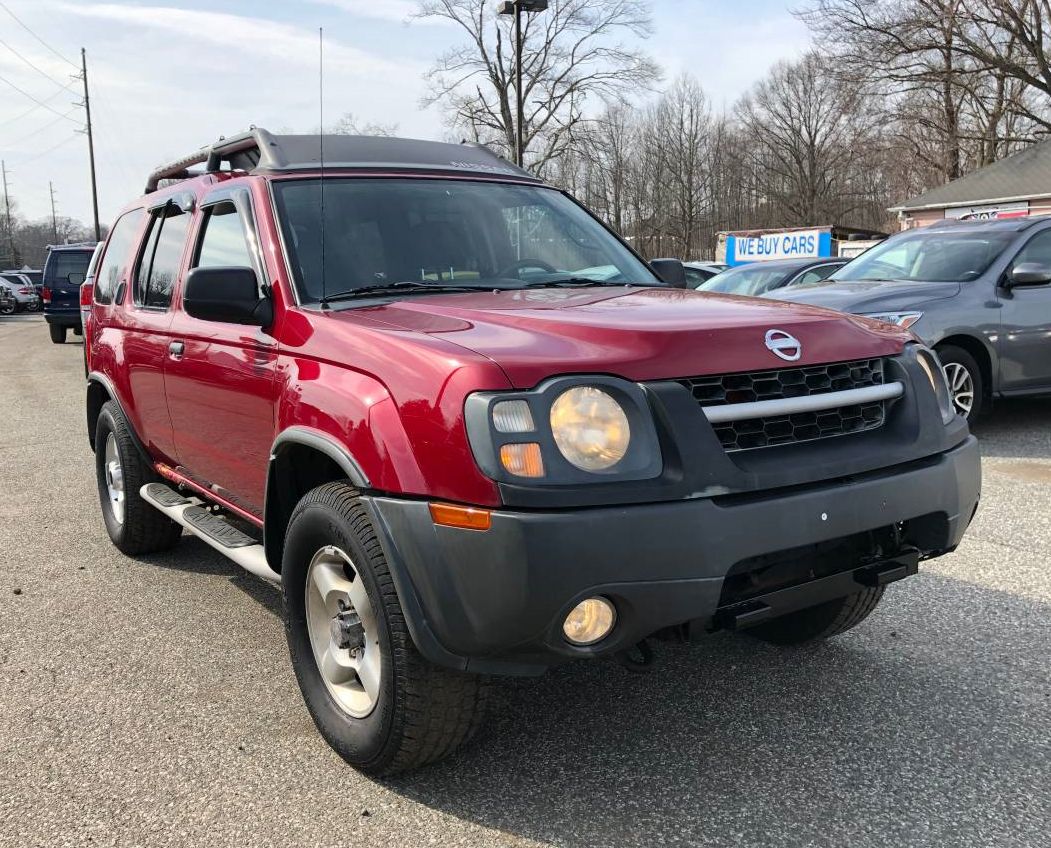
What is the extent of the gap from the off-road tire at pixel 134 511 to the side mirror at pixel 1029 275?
6218mm

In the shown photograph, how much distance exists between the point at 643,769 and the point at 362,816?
815 mm

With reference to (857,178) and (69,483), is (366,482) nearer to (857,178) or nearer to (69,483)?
(69,483)

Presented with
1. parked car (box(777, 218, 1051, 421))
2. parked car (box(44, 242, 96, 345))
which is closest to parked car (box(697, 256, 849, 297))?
parked car (box(777, 218, 1051, 421))

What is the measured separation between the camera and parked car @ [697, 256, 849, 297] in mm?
11859

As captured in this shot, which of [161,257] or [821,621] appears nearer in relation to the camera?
[821,621]

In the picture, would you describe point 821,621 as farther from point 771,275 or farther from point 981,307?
point 771,275

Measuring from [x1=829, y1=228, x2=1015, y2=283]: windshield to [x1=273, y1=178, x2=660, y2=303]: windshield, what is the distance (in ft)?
15.0

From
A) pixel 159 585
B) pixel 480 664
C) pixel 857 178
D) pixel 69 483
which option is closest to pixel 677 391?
pixel 480 664

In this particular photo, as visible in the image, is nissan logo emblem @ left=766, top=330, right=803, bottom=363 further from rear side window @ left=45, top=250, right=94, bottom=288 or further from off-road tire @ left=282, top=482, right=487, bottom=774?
rear side window @ left=45, top=250, right=94, bottom=288

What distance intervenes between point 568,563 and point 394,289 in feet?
4.95

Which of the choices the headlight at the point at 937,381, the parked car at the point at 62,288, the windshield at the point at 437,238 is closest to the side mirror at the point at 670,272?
the windshield at the point at 437,238

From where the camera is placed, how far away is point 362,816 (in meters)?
2.56

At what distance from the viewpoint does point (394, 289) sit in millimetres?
3324

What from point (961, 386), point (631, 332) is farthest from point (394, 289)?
point (961, 386)
